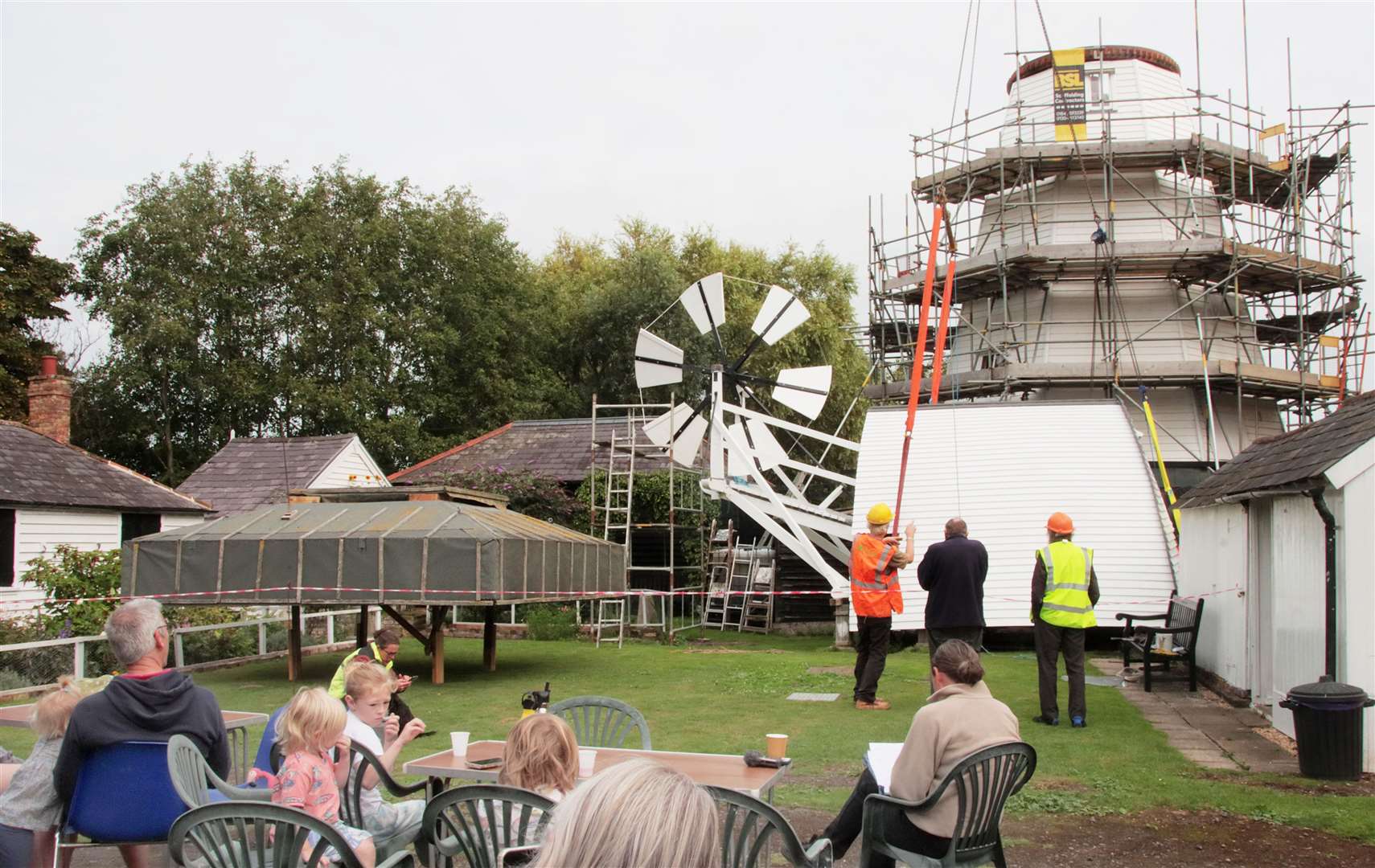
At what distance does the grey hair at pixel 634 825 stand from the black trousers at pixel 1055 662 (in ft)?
29.5

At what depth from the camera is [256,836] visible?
13.5ft

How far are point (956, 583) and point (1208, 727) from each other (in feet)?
8.73

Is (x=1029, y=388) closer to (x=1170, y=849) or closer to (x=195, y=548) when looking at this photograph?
(x=195, y=548)

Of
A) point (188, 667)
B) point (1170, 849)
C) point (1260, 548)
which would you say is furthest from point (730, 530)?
point (1170, 849)

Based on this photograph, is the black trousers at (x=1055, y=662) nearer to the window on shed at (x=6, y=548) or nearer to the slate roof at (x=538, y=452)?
the slate roof at (x=538, y=452)

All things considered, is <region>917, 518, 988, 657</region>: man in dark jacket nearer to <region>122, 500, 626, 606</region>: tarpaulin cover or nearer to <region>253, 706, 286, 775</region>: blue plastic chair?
<region>122, 500, 626, 606</region>: tarpaulin cover

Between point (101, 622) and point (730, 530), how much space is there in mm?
12323

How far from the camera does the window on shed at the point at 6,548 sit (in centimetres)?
1869

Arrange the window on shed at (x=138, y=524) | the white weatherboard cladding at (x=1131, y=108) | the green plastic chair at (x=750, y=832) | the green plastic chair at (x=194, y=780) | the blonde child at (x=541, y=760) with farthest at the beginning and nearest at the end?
the white weatherboard cladding at (x=1131, y=108), the window on shed at (x=138, y=524), the green plastic chair at (x=194, y=780), the blonde child at (x=541, y=760), the green plastic chair at (x=750, y=832)

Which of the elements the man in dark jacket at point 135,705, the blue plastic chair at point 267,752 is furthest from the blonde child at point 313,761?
the blue plastic chair at point 267,752

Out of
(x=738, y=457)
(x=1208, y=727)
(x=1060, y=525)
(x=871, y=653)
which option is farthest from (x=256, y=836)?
(x=738, y=457)

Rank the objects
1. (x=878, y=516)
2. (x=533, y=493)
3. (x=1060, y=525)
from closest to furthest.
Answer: (x=1060, y=525) < (x=878, y=516) < (x=533, y=493)

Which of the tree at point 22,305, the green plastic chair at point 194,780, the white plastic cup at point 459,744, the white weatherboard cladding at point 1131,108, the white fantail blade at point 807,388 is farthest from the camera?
the tree at point 22,305

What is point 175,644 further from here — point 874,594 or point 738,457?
point 874,594
